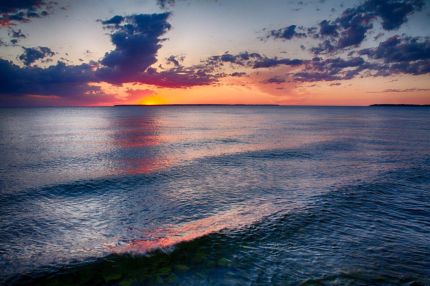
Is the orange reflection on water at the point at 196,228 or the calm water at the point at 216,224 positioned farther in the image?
the orange reflection on water at the point at 196,228

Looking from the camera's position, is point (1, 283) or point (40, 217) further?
point (40, 217)

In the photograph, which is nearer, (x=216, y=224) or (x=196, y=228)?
(x=196, y=228)

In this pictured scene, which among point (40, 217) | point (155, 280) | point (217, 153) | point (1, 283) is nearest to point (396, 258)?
point (155, 280)

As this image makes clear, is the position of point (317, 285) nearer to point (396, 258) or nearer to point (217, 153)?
point (396, 258)

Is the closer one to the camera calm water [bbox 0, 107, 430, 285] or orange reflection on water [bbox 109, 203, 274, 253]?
calm water [bbox 0, 107, 430, 285]

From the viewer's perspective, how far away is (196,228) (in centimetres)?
1401

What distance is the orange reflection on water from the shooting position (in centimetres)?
1214

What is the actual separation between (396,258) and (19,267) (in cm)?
1486

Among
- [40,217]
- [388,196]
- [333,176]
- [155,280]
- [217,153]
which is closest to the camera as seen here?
[155,280]

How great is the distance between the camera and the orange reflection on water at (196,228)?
1214 cm

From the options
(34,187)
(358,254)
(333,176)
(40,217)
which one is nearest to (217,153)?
(333,176)

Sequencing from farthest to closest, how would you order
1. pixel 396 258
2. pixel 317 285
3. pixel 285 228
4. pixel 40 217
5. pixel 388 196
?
pixel 388 196 < pixel 40 217 < pixel 285 228 < pixel 396 258 < pixel 317 285

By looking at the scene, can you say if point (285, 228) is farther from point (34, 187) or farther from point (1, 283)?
point (34, 187)

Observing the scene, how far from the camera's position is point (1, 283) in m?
9.56
